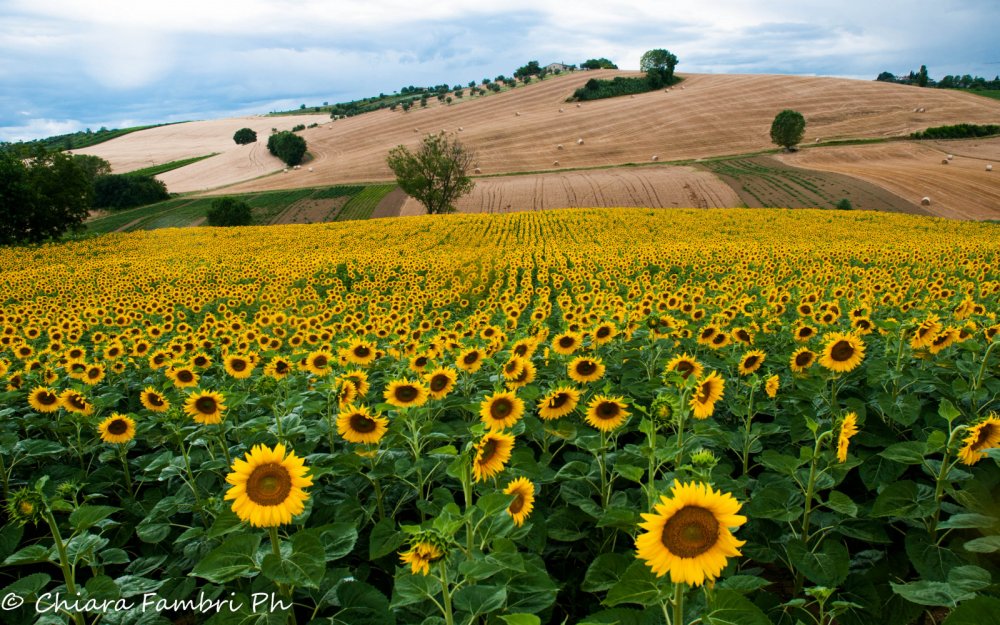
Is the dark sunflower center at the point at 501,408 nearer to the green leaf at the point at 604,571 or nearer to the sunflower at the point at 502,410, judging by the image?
the sunflower at the point at 502,410

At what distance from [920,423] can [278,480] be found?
15.9 ft

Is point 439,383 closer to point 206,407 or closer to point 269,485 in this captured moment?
point 206,407

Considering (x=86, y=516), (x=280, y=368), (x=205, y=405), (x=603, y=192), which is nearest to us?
(x=86, y=516)

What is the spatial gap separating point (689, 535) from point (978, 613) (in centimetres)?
90

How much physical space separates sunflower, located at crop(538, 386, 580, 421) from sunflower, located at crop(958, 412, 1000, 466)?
7.41 feet

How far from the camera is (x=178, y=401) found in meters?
5.24

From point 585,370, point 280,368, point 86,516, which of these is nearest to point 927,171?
point 585,370

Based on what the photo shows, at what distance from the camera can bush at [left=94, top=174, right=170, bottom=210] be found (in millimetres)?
88938

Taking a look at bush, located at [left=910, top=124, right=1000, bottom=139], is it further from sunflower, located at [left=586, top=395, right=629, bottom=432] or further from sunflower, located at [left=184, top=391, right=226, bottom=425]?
sunflower, located at [left=184, top=391, right=226, bottom=425]

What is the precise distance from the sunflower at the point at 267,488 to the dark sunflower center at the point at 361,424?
1.01 metres

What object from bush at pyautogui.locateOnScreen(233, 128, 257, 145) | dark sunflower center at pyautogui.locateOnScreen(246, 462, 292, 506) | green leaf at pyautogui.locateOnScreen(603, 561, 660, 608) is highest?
bush at pyautogui.locateOnScreen(233, 128, 257, 145)

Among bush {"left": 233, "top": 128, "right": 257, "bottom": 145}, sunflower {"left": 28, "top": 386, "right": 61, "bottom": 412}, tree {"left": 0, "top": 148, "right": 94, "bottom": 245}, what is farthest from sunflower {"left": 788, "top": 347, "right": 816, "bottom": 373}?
bush {"left": 233, "top": 128, "right": 257, "bottom": 145}

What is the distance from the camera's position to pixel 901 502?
304 centimetres

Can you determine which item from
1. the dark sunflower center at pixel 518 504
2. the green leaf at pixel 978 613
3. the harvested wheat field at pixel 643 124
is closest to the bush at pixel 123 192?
the harvested wheat field at pixel 643 124
